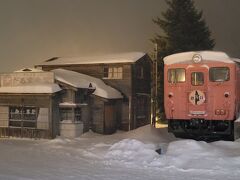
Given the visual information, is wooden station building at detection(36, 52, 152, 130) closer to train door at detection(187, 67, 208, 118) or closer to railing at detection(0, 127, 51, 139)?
railing at detection(0, 127, 51, 139)

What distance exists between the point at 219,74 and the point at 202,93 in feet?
3.63

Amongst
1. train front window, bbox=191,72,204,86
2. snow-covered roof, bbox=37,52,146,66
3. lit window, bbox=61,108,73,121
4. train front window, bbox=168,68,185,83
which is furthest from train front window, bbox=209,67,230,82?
snow-covered roof, bbox=37,52,146,66

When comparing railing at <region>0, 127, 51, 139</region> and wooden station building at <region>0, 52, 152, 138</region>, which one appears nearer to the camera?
railing at <region>0, 127, 51, 139</region>

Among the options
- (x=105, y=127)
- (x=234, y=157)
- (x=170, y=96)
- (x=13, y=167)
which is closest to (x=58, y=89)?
(x=105, y=127)

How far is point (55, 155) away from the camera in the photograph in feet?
54.4

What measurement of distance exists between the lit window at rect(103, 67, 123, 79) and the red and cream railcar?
36.3ft

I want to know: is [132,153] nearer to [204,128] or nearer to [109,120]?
[204,128]

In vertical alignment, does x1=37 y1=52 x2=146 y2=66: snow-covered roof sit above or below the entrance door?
above

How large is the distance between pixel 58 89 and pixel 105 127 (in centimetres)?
468

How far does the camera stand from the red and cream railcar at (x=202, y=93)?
18.5 m

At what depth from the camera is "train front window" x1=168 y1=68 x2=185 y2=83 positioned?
19.4 meters

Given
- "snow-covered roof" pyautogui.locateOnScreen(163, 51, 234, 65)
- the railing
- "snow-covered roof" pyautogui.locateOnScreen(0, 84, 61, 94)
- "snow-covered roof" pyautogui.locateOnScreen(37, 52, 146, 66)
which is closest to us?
"snow-covered roof" pyautogui.locateOnScreen(163, 51, 234, 65)

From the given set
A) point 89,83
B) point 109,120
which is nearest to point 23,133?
point 89,83

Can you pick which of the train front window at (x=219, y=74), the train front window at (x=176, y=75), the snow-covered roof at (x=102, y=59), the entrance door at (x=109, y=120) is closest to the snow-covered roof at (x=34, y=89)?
the entrance door at (x=109, y=120)
